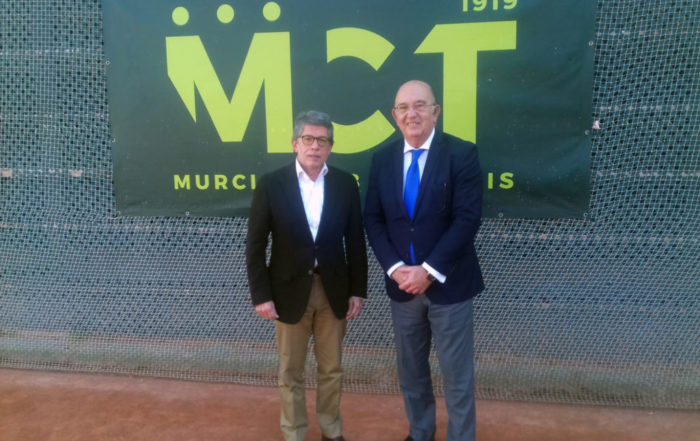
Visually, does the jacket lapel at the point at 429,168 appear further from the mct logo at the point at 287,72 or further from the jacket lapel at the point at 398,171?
the mct logo at the point at 287,72

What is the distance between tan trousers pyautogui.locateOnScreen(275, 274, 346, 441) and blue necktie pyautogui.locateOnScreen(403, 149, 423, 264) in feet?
1.87

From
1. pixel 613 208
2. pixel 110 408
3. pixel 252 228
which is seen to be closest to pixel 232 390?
pixel 110 408

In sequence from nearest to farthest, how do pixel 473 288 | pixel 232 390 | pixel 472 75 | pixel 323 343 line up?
pixel 473 288 < pixel 323 343 < pixel 472 75 < pixel 232 390

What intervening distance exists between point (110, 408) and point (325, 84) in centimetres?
238

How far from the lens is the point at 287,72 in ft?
11.0

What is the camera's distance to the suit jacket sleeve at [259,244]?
2686 millimetres

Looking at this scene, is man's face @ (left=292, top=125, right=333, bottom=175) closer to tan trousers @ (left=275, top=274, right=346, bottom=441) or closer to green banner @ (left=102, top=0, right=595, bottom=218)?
tan trousers @ (left=275, top=274, right=346, bottom=441)

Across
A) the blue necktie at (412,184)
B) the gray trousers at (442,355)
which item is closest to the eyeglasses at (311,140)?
the blue necktie at (412,184)

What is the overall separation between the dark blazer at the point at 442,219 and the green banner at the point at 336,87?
713mm

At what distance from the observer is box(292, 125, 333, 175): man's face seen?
2555 mm

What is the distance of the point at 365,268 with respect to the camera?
9.28ft

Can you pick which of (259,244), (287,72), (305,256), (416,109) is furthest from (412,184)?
(287,72)

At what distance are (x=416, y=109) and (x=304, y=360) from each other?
136 centimetres

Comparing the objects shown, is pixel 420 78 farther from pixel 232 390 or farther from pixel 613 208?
pixel 232 390
